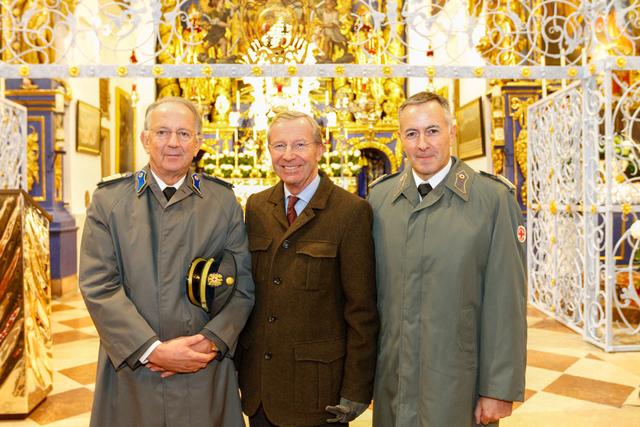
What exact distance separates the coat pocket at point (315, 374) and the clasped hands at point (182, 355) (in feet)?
0.99

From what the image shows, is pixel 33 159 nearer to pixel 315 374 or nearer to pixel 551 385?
pixel 315 374

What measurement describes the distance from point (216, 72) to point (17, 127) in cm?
218

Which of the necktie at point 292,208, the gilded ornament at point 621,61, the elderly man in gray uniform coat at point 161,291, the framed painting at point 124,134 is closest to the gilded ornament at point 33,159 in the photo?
the framed painting at point 124,134

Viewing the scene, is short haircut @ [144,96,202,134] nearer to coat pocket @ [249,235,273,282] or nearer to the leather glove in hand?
coat pocket @ [249,235,273,282]

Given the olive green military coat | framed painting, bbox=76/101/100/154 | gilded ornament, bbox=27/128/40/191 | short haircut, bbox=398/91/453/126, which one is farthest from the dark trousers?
framed painting, bbox=76/101/100/154

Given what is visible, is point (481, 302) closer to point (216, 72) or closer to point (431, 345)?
point (431, 345)

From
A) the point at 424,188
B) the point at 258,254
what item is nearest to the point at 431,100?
the point at 424,188

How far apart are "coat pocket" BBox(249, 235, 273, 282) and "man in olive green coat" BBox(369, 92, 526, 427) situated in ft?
1.40

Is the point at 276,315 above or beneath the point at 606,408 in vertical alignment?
above

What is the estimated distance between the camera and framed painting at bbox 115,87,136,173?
9984 mm

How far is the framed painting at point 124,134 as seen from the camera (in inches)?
393

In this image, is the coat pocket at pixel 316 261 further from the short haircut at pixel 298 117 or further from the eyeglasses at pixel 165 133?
the eyeglasses at pixel 165 133

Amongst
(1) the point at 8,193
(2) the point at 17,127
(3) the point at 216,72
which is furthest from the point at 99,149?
(1) the point at 8,193

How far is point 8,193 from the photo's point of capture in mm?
3031
